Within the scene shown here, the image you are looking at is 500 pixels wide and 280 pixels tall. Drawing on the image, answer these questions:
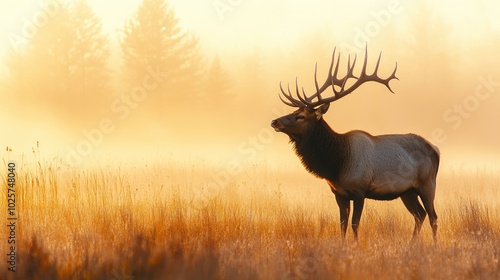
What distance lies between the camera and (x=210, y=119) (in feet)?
115

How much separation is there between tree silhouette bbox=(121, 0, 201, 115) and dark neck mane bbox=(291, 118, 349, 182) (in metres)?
22.6

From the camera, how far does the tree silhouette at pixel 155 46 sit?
31.5 metres

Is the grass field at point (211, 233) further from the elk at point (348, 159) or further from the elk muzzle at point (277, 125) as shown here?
the elk muzzle at point (277, 125)

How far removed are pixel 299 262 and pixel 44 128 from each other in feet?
85.4

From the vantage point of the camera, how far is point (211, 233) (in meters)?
8.48

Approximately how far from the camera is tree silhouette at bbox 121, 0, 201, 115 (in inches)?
1239

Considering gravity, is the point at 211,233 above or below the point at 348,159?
below

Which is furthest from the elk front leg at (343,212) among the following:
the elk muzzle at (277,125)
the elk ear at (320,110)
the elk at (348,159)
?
the elk muzzle at (277,125)

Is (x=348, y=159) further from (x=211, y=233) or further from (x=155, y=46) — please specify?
(x=155, y=46)

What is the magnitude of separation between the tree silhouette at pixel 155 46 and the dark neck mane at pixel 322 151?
2258cm

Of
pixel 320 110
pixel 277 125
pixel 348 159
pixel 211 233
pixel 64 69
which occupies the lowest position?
pixel 211 233

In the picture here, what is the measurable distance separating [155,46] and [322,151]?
23155 millimetres

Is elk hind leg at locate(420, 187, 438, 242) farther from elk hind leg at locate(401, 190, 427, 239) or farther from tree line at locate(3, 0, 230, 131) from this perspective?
tree line at locate(3, 0, 230, 131)

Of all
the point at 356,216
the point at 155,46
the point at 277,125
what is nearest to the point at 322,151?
the point at 277,125
